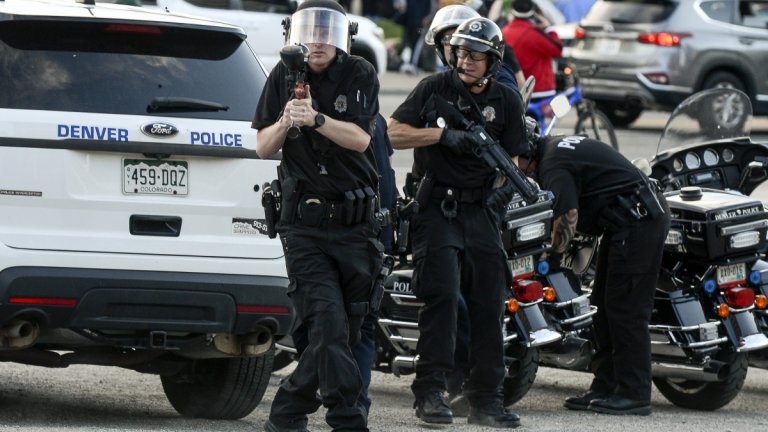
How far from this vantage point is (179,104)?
7.01 m

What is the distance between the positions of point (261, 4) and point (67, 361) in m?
13.9

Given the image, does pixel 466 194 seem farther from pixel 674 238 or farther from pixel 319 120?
pixel 674 238

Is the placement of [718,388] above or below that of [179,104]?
below

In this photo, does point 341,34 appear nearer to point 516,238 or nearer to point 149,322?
point 149,322

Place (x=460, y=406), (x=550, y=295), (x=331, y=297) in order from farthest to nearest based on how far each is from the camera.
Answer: (x=550, y=295) < (x=460, y=406) < (x=331, y=297)

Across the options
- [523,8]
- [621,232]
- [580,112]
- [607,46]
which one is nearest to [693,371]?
[621,232]

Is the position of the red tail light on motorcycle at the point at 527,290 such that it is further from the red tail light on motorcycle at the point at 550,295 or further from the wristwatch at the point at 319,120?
the wristwatch at the point at 319,120

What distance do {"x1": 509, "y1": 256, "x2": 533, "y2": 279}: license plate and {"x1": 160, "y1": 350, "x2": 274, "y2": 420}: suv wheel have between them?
149cm

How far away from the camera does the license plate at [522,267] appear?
27.7 feet

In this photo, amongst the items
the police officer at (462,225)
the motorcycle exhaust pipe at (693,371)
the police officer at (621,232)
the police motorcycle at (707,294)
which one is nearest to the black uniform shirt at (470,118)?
the police officer at (462,225)

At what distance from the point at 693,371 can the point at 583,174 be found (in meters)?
1.15

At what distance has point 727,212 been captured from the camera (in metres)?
8.73

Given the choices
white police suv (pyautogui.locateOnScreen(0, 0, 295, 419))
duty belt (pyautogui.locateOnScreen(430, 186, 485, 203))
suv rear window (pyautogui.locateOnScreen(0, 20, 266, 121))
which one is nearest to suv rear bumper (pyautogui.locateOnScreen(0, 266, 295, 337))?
white police suv (pyautogui.locateOnScreen(0, 0, 295, 419))

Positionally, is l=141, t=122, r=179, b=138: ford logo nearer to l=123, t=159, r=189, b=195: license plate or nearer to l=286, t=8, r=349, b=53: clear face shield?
l=123, t=159, r=189, b=195: license plate
